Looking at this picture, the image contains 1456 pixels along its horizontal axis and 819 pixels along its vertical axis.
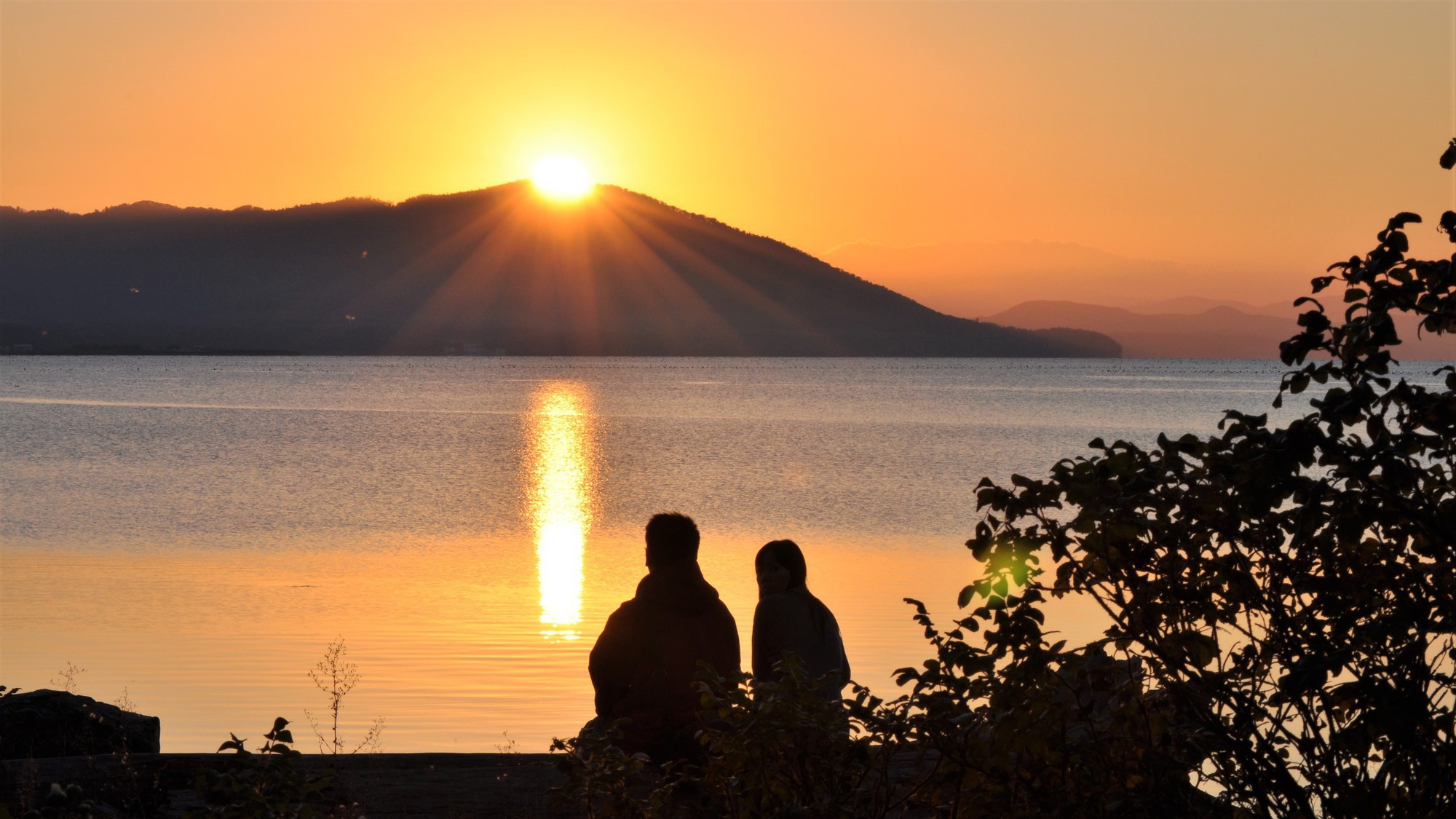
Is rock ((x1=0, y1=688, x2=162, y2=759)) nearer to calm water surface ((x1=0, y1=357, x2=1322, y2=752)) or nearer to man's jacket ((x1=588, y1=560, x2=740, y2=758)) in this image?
calm water surface ((x1=0, y1=357, x2=1322, y2=752))

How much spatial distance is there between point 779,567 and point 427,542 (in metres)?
16.3

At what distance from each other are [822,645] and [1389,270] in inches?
132

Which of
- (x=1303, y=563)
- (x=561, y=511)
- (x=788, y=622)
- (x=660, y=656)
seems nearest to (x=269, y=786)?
(x=660, y=656)

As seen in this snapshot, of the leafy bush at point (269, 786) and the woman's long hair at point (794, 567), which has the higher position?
the woman's long hair at point (794, 567)

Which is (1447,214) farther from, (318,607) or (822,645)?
(318,607)

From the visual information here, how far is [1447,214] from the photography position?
2.92 meters

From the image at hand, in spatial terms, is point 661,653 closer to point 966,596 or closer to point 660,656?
point 660,656

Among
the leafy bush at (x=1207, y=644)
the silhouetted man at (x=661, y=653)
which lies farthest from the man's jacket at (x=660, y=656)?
the leafy bush at (x=1207, y=644)

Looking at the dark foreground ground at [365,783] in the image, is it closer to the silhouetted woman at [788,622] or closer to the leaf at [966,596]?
the silhouetted woman at [788,622]

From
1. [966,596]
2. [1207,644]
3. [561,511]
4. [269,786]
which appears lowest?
[561,511]

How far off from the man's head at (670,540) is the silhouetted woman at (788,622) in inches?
12.7

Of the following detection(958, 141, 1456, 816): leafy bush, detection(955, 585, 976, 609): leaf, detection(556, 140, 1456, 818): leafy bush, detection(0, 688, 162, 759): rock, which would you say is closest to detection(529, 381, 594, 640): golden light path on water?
detection(0, 688, 162, 759): rock

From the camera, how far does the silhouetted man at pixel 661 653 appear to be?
5.81 m

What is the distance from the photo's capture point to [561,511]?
27750 mm
